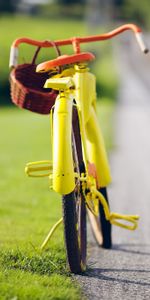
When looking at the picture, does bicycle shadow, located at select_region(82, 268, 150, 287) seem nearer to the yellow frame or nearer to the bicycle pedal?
the yellow frame

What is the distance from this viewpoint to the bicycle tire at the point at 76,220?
5.50 m

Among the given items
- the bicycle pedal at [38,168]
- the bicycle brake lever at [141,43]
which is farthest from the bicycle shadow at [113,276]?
the bicycle brake lever at [141,43]

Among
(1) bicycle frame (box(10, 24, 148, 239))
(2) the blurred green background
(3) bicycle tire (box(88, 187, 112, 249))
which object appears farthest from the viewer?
(3) bicycle tire (box(88, 187, 112, 249))

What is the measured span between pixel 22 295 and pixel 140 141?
10130 mm

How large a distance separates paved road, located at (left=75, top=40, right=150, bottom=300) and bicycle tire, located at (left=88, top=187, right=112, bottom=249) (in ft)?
0.22

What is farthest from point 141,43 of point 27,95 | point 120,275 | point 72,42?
point 120,275

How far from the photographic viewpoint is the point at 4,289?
5.13 m

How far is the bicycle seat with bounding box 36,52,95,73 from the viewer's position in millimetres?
5781

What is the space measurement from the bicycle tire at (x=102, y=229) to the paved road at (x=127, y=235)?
7 cm

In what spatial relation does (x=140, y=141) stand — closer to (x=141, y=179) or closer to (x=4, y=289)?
A: (x=141, y=179)

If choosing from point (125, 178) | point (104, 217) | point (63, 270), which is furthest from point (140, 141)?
point (63, 270)

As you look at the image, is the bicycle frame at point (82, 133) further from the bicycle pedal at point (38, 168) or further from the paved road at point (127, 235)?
the paved road at point (127, 235)

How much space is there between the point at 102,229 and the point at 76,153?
109 centimetres

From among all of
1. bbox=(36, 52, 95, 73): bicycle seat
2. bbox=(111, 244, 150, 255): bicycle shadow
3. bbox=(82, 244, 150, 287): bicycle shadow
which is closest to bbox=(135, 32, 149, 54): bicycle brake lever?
bbox=(36, 52, 95, 73): bicycle seat
